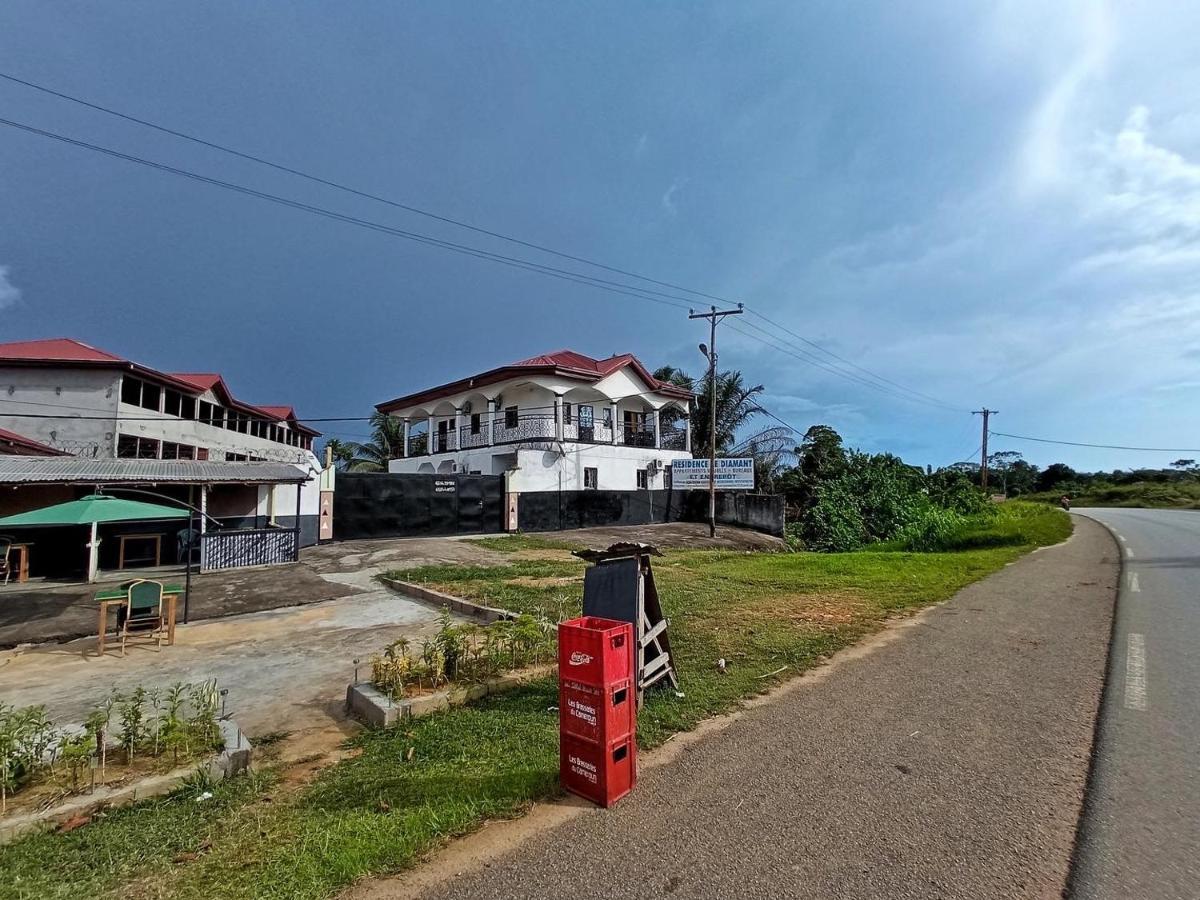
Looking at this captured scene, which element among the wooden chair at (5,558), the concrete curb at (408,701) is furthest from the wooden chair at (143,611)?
the wooden chair at (5,558)

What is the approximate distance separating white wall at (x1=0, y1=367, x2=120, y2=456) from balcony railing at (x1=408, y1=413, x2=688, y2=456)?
14656 millimetres

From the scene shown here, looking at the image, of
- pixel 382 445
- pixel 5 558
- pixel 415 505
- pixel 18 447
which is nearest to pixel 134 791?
pixel 5 558

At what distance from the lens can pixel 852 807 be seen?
3195 mm

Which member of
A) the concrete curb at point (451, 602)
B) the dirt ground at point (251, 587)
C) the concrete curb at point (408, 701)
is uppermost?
the concrete curb at point (408, 701)

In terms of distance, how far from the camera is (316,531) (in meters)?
19.1

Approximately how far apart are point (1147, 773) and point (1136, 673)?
257 cm

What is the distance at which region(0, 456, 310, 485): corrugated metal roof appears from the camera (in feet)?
41.1

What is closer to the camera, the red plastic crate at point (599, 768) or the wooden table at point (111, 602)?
the red plastic crate at point (599, 768)

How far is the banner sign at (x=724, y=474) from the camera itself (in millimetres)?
28719

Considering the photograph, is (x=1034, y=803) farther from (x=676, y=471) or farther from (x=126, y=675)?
(x=676, y=471)

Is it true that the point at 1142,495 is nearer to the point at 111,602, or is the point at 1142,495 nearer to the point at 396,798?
the point at 396,798

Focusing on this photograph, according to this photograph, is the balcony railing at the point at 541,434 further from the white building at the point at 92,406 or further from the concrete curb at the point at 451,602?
the concrete curb at the point at 451,602

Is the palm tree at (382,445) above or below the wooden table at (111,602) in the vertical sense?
above

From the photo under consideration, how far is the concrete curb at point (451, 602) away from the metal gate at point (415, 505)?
8.59 metres
